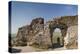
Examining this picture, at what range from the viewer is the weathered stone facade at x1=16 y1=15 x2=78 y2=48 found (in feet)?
6.93

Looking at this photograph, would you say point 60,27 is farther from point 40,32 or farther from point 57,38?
point 40,32

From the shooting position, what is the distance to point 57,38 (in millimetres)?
2273

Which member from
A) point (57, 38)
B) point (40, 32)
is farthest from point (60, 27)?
point (40, 32)

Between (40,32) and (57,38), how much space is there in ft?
0.81

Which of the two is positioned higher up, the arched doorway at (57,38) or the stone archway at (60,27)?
the stone archway at (60,27)

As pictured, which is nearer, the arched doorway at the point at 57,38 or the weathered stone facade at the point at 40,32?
Result: the weathered stone facade at the point at 40,32

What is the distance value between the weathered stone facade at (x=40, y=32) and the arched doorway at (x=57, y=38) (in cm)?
4

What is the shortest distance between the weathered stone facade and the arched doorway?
4 centimetres

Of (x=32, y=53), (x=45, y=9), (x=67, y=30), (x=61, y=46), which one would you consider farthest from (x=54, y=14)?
(x=32, y=53)

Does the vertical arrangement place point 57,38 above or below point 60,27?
below

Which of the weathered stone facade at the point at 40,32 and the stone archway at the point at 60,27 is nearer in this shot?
the weathered stone facade at the point at 40,32

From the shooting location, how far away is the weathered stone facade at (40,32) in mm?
2111

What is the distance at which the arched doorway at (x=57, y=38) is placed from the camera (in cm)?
226

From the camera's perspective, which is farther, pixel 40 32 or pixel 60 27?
pixel 60 27
